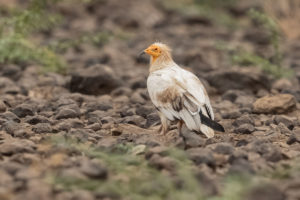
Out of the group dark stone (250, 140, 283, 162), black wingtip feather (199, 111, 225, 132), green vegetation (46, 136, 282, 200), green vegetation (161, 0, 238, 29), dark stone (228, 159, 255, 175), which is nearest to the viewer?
green vegetation (46, 136, 282, 200)

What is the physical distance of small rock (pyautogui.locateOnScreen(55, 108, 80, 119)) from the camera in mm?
6492

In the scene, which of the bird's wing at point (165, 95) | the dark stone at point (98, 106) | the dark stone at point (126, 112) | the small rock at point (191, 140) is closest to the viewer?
the small rock at point (191, 140)

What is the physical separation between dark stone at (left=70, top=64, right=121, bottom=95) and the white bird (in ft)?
7.65

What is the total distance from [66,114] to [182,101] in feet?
4.97

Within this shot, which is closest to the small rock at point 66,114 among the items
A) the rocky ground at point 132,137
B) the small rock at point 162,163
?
the rocky ground at point 132,137

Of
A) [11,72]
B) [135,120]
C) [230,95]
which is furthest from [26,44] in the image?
[135,120]

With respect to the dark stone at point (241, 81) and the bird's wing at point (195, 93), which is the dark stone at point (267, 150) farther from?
the dark stone at point (241, 81)

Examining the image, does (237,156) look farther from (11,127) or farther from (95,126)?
(11,127)

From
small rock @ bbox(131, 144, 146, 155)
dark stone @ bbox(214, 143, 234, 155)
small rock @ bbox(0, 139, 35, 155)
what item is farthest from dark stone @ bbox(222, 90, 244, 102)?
small rock @ bbox(0, 139, 35, 155)

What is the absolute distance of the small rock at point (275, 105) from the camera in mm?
7223

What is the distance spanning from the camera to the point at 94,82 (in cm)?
840

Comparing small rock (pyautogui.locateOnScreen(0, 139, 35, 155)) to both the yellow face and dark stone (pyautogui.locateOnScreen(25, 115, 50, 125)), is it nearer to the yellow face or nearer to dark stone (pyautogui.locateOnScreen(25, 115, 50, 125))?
dark stone (pyautogui.locateOnScreen(25, 115, 50, 125))

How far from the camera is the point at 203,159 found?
4762 mm

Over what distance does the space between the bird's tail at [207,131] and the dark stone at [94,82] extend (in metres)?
3.05
